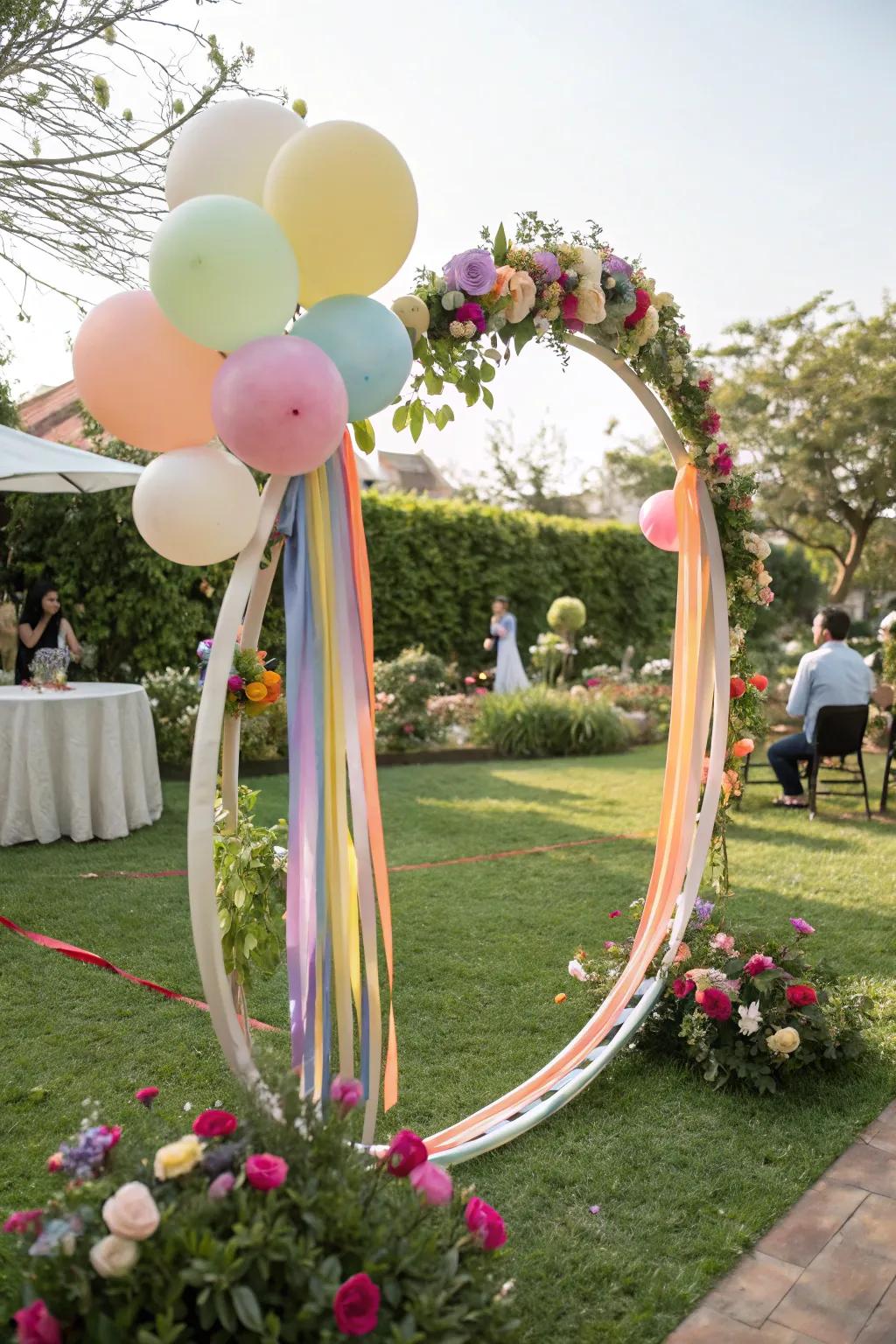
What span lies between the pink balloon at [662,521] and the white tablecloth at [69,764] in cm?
379

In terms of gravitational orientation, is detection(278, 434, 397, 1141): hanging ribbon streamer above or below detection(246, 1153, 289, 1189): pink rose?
above

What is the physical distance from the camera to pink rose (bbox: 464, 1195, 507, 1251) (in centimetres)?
184

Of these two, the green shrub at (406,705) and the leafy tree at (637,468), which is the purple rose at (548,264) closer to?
the green shrub at (406,705)

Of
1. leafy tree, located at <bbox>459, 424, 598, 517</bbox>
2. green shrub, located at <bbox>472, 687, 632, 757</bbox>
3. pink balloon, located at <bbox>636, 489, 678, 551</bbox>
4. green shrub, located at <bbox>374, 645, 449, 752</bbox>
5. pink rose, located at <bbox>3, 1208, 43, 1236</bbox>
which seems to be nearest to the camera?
pink rose, located at <bbox>3, 1208, 43, 1236</bbox>

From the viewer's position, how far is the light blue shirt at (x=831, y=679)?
7.06 m

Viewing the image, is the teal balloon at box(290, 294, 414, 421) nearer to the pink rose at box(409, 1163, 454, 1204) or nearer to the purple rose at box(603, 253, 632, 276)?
the purple rose at box(603, 253, 632, 276)

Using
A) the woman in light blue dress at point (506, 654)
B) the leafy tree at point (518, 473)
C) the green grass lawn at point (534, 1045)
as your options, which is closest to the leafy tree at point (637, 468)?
the leafy tree at point (518, 473)

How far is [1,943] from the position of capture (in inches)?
172

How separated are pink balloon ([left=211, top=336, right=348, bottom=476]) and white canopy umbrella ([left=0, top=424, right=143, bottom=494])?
4.66 m

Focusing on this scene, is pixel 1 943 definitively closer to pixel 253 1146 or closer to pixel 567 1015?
pixel 567 1015

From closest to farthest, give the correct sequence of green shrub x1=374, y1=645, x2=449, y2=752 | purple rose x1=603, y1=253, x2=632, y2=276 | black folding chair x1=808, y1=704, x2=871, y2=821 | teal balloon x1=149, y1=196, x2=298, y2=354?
1. teal balloon x1=149, y1=196, x2=298, y2=354
2. purple rose x1=603, y1=253, x2=632, y2=276
3. black folding chair x1=808, y1=704, x2=871, y2=821
4. green shrub x1=374, y1=645, x2=449, y2=752

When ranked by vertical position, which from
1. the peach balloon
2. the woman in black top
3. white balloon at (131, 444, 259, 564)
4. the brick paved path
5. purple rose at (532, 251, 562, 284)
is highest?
purple rose at (532, 251, 562, 284)

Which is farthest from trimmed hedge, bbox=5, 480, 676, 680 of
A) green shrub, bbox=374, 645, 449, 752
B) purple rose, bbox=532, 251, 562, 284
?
purple rose, bbox=532, 251, 562, 284

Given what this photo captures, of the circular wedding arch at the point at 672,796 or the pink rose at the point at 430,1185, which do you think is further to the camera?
the circular wedding arch at the point at 672,796
